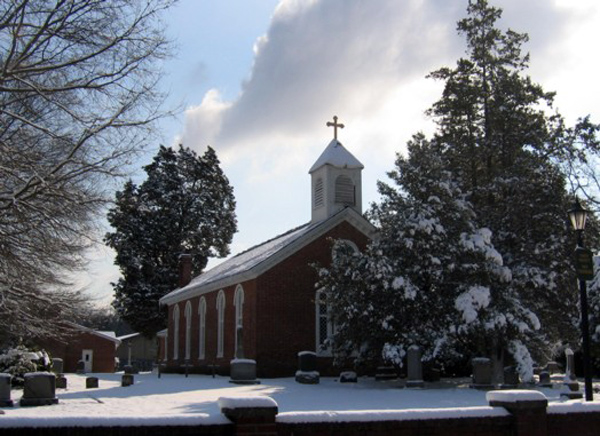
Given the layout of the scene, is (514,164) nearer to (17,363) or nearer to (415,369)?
(415,369)

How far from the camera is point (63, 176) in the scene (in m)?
13.4

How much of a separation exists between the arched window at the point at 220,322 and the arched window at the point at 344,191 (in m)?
7.82

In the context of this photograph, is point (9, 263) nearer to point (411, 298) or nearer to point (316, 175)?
point (411, 298)

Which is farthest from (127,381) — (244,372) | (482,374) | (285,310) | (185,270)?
(185,270)

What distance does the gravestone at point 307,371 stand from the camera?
2567cm

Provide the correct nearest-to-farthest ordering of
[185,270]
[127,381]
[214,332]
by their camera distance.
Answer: [127,381], [214,332], [185,270]

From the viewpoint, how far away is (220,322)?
115 feet

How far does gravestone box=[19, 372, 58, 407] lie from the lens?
19266 mm

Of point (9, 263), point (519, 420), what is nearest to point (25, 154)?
point (9, 263)

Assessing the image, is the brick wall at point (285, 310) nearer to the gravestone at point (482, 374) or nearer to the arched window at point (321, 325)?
the arched window at point (321, 325)

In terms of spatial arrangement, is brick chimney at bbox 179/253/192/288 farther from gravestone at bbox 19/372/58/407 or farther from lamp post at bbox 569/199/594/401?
lamp post at bbox 569/199/594/401

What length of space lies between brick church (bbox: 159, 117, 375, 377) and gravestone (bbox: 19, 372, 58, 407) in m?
10.9

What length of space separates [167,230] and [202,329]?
21717 mm

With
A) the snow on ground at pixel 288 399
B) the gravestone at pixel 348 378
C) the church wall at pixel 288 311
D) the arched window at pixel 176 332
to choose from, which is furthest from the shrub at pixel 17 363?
the arched window at pixel 176 332
